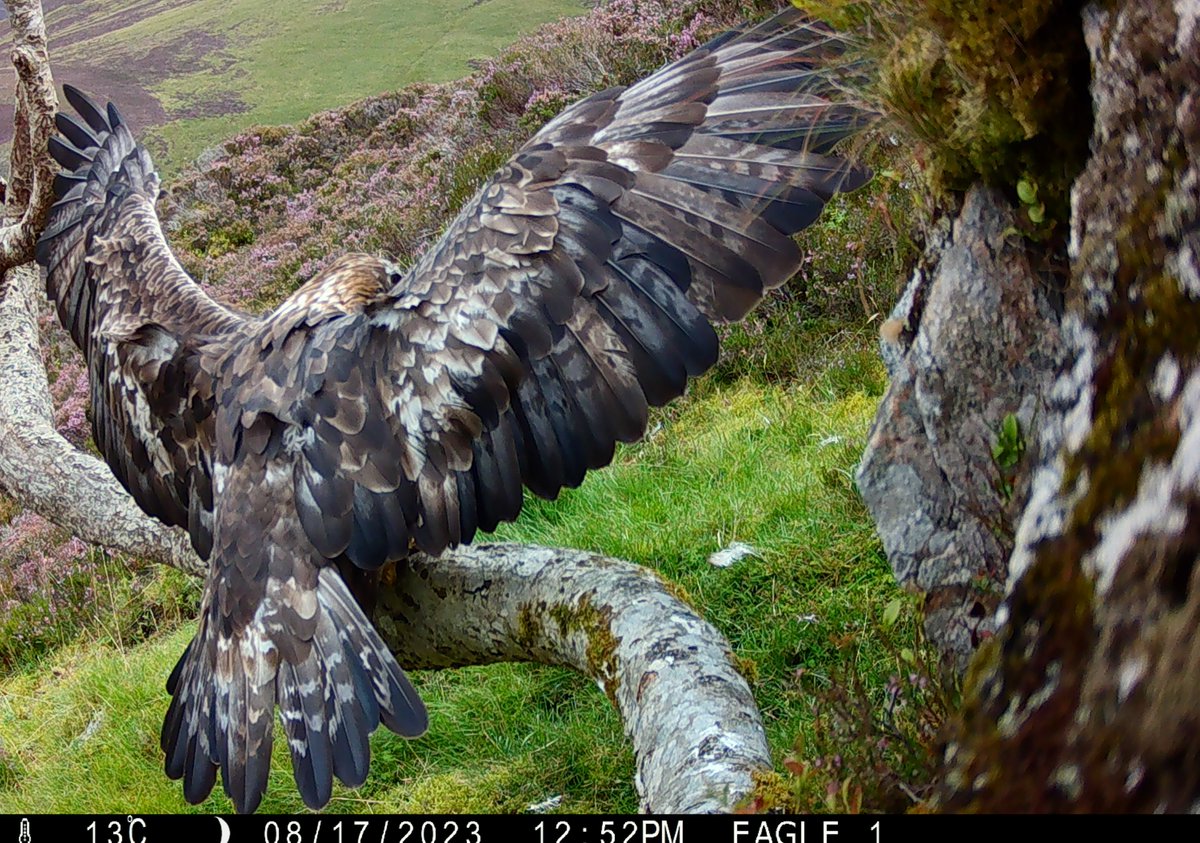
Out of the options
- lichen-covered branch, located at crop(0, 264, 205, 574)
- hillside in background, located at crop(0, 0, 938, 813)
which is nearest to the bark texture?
hillside in background, located at crop(0, 0, 938, 813)

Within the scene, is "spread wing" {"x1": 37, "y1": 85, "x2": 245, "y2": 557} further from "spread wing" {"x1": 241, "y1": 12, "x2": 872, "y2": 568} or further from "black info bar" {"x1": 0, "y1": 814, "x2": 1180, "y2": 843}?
"black info bar" {"x1": 0, "y1": 814, "x2": 1180, "y2": 843}

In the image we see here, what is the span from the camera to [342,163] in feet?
57.2

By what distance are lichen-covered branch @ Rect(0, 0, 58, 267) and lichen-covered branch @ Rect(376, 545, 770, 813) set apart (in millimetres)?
3496

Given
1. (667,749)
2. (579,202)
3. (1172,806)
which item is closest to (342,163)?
(579,202)

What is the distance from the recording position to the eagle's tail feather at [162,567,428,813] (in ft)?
9.87

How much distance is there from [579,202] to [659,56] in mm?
6576

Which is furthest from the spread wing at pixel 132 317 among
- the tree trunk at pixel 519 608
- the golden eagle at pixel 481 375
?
the golden eagle at pixel 481 375

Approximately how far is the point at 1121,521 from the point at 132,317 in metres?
4.37

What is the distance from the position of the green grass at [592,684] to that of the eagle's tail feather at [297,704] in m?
0.72

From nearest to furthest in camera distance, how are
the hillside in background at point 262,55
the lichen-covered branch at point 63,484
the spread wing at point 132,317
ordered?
the spread wing at point 132,317
the lichen-covered branch at point 63,484
the hillside in background at point 262,55

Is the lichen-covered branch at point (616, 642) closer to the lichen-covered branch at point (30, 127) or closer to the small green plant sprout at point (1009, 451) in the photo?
the small green plant sprout at point (1009, 451)

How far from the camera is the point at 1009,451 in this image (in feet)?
6.57

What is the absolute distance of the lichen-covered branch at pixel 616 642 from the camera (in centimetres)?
223

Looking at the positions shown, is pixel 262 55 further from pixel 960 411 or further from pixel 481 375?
pixel 960 411
